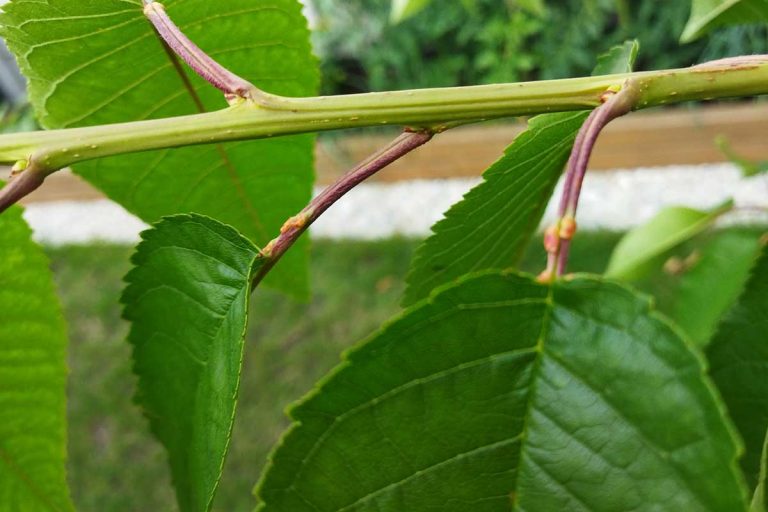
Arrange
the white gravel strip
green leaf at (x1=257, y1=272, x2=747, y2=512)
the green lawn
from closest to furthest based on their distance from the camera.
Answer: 1. green leaf at (x1=257, y1=272, x2=747, y2=512)
2. the green lawn
3. the white gravel strip

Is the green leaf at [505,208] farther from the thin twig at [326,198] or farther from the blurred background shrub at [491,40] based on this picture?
the blurred background shrub at [491,40]

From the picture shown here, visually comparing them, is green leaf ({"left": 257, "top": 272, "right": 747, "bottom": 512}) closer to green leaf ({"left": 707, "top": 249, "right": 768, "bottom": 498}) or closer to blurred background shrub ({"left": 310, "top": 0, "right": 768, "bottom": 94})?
green leaf ({"left": 707, "top": 249, "right": 768, "bottom": 498})

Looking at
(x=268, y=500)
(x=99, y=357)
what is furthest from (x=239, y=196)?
(x=99, y=357)

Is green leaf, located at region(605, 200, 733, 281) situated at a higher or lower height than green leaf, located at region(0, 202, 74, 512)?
higher

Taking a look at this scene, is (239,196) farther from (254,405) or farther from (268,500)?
(254,405)

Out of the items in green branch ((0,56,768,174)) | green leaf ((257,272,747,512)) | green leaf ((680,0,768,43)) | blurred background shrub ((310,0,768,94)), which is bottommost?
green leaf ((257,272,747,512))

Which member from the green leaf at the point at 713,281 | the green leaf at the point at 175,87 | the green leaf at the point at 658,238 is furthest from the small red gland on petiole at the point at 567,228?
the green leaf at the point at 713,281

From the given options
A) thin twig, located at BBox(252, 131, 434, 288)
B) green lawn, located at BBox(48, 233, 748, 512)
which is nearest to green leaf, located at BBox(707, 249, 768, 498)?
thin twig, located at BBox(252, 131, 434, 288)
